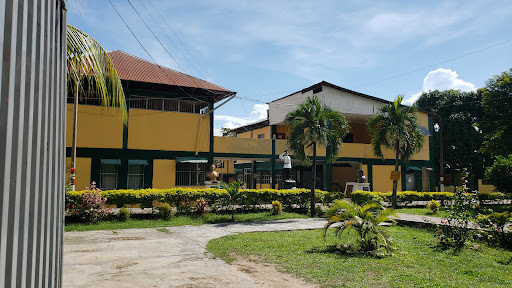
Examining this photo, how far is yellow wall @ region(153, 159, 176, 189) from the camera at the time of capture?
19.8m

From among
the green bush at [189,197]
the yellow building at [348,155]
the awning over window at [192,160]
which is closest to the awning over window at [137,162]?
the awning over window at [192,160]

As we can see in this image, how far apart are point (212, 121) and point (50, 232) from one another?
58.8 feet

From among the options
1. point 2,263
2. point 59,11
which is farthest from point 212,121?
point 2,263

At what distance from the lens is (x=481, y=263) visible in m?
7.52

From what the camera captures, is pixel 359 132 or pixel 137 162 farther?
pixel 359 132

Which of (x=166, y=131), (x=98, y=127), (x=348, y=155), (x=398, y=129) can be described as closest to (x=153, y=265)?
(x=98, y=127)

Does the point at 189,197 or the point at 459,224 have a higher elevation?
the point at 189,197

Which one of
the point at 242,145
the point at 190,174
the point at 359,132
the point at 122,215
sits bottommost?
the point at 122,215

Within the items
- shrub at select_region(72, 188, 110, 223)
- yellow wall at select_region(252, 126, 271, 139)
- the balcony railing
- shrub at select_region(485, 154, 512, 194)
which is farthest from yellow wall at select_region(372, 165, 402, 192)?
shrub at select_region(72, 188, 110, 223)

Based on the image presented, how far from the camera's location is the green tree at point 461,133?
1395 inches

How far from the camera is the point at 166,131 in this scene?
20.0 meters

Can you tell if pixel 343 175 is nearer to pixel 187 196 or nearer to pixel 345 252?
pixel 187 196

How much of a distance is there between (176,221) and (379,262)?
27.3ft

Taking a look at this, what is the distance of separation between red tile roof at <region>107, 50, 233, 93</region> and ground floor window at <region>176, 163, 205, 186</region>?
13.7 feet
